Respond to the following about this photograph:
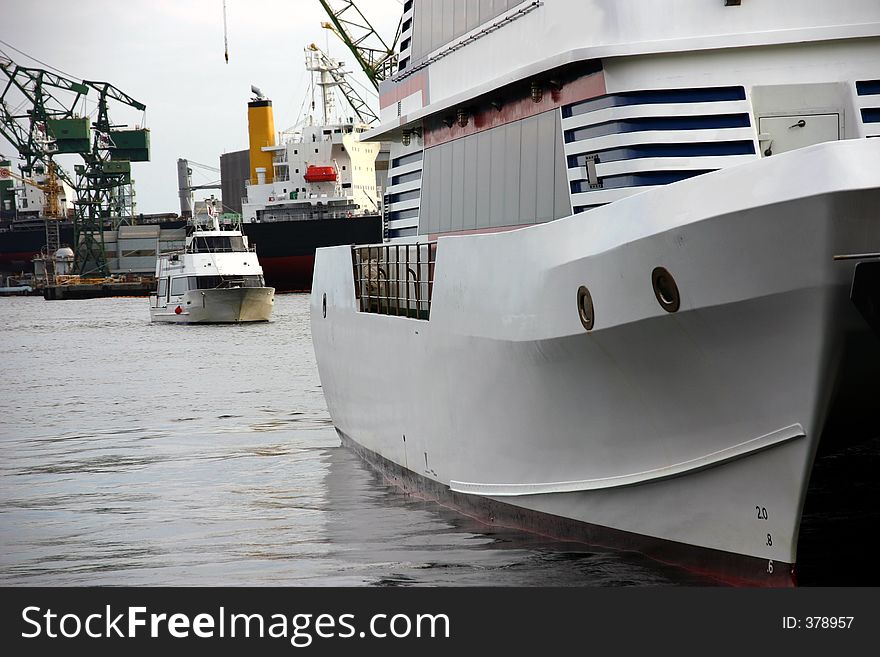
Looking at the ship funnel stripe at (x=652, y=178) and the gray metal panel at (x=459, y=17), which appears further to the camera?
the gray metal panel at (x=459, y=17)

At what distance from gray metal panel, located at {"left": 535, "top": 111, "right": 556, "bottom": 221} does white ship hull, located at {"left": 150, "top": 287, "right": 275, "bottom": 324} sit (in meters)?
39.1

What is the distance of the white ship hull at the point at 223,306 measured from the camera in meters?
47.7

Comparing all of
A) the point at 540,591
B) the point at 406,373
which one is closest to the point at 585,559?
the point at 540,591

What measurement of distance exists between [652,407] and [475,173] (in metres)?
4.68

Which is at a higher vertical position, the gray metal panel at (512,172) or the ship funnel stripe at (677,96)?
the ship funnel stripe at (677,96)

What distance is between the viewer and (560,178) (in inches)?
356

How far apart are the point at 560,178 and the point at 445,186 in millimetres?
3010

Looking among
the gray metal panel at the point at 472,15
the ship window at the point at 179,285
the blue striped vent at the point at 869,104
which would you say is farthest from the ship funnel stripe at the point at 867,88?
the ship window at the point at 179,285

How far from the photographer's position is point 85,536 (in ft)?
33.7

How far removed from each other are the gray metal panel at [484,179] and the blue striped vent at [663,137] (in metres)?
2.06

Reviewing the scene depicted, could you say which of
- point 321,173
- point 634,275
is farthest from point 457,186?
point 321,173

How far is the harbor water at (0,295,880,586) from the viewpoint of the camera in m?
8.21

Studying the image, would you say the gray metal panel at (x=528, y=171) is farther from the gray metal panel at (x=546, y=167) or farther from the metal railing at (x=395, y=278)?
the metal railing at (x=395, y=278)

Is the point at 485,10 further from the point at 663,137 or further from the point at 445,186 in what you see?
the point at 663,137
